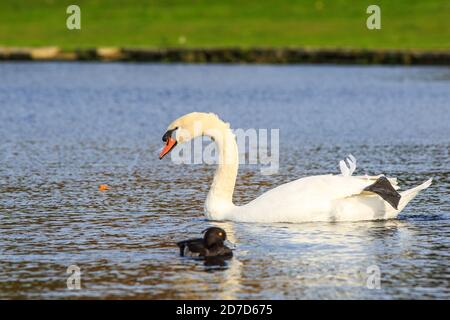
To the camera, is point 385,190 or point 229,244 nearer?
point 229,244

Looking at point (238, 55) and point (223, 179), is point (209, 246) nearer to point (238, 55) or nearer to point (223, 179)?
point (223, 179)

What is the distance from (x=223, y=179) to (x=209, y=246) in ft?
9.65

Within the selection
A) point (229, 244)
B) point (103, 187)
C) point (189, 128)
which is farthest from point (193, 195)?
point (229, 244)

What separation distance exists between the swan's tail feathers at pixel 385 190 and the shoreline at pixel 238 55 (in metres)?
39.0

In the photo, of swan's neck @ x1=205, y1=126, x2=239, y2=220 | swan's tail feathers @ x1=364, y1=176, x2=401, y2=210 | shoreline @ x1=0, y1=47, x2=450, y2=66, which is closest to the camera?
swan's tail feathers @ x1=364, y1=176, x2=401, y2=210

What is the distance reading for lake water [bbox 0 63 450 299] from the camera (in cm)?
1321

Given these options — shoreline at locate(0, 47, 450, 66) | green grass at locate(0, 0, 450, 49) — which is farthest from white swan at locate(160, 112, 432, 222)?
green grass at locate(0, 0, 450, 49)

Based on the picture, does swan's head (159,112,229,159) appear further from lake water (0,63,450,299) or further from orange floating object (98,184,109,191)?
orange floating object (98,184,109,191)

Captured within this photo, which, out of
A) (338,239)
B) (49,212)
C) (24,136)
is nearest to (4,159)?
(24,136)

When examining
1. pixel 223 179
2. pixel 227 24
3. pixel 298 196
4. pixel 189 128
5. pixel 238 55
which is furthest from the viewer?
pixel 227 24

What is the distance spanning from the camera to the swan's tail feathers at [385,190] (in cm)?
1639

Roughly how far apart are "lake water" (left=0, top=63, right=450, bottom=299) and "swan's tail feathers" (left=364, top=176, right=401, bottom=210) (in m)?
0.34

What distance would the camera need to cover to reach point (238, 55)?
58344mm
